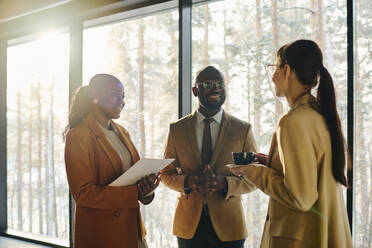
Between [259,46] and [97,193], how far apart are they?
160 cm

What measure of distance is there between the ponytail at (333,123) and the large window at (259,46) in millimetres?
810

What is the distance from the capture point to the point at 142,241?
2176 millimetres

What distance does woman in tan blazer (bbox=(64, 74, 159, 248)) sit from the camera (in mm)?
1988

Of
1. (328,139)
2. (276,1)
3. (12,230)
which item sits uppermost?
(276,1)

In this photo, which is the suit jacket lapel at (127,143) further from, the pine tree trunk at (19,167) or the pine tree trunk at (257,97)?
the pine tree trunk at (19,167)

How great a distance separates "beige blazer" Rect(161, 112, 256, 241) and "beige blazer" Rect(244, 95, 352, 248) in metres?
0.53

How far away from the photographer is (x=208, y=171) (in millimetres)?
2143

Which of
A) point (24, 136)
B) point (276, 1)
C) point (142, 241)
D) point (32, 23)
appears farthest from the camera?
point (24, 136)

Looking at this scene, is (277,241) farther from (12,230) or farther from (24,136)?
(12,230)

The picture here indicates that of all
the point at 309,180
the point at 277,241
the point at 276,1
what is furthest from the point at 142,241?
the point at 276,1

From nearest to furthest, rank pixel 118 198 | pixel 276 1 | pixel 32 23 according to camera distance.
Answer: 1. pixel 118 198
2. pixel 276 1
3. pixel 32 23

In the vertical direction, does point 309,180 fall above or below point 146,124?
below

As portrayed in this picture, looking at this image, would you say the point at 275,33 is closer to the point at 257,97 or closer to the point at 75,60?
the point at 257,97

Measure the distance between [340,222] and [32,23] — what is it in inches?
157
